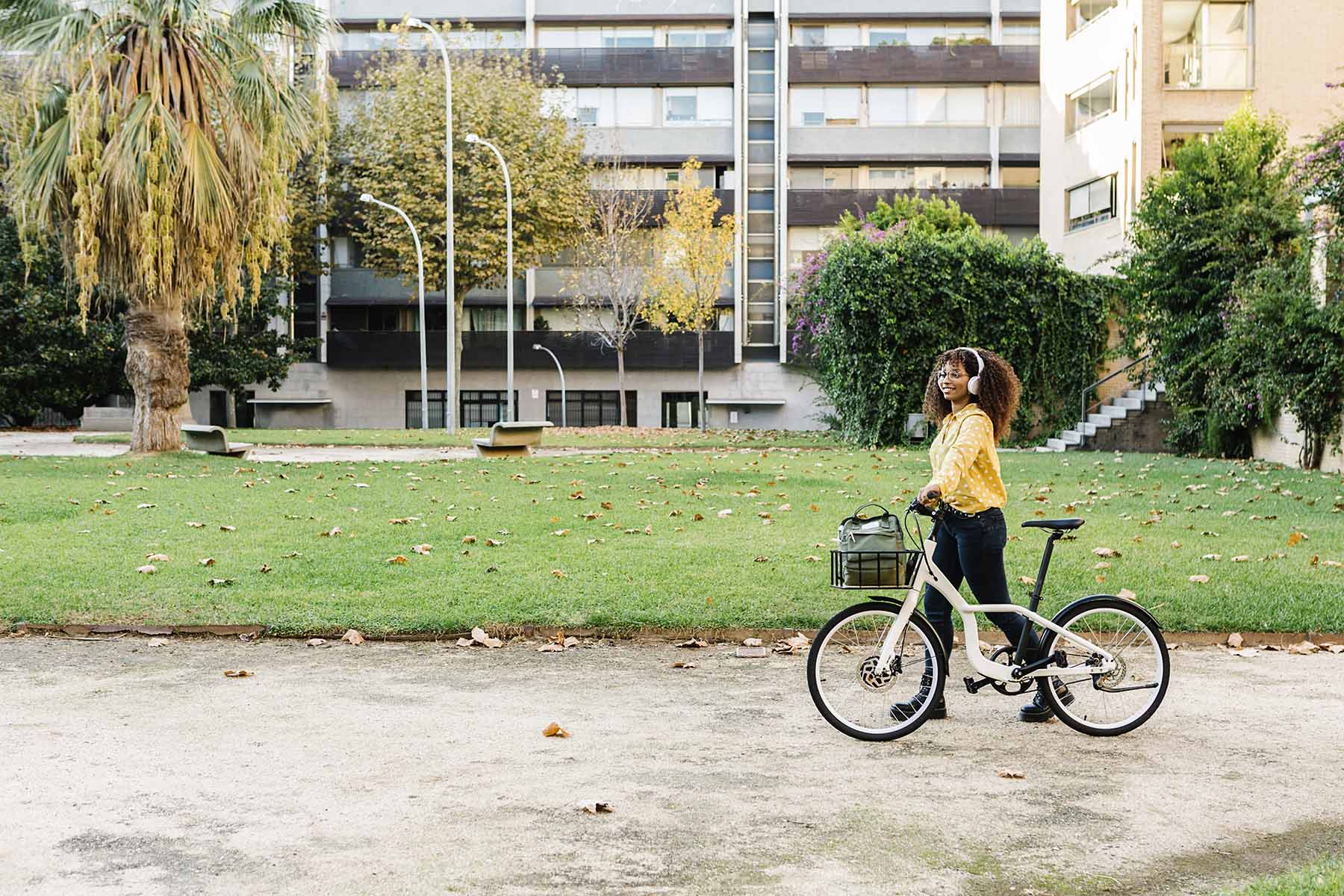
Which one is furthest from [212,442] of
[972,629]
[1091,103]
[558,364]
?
[558,364]

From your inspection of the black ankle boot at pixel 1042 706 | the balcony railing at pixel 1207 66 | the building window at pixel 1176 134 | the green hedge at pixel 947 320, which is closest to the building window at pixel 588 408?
the green hedge at pixel 947 320

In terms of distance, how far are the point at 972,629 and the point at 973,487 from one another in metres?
0.64

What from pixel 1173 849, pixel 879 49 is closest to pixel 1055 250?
pixel 879 49

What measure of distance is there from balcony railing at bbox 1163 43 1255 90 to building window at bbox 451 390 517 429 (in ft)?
96.7

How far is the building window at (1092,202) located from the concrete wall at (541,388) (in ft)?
51.5

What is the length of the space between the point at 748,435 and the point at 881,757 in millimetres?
30613

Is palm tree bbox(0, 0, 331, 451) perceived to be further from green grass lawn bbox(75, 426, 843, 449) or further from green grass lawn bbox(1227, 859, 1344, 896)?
green grass lawn bbox(1227, 859, 1344, 896)

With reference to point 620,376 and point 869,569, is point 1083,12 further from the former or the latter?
point 869,569

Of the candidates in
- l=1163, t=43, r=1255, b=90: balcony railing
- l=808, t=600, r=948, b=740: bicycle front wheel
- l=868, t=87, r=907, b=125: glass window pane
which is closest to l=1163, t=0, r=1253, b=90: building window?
l=1163, t=43, r=1255, b=90: balcony railing

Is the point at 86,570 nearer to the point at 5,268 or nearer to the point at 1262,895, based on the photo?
the point at 1262,895

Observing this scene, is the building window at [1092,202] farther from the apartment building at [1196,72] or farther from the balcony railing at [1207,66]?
the balcony railing at [1207,66]

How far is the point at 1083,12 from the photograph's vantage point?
37.5 metres

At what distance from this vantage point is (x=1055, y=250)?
3900cm

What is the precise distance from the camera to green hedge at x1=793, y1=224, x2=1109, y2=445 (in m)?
28.2
